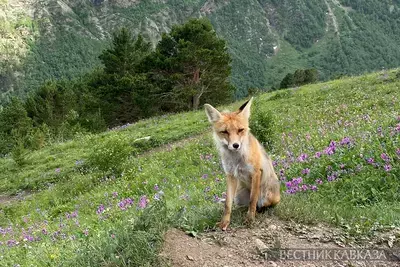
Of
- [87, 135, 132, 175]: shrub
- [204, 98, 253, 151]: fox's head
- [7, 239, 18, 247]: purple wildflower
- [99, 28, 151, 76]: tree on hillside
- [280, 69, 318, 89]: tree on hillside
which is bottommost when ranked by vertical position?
[280, 69, 318, 89]: tree on hillside

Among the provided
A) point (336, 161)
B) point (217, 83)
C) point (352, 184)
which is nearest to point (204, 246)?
point (352, 184)

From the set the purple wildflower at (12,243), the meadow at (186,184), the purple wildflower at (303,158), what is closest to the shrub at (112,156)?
the meadow at (186,184)

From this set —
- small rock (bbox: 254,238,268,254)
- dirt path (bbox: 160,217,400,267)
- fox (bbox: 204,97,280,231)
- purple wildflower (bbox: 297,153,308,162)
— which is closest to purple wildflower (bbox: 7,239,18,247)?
dirt path (bbox: 160,217,400,267)

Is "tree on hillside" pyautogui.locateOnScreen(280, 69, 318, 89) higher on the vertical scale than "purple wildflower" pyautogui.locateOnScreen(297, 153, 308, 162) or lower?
lower

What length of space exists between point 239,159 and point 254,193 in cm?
53

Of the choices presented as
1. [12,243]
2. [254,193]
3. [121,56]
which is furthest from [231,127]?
[121,56]

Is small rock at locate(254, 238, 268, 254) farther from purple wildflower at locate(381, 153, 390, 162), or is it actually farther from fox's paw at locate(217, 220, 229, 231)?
purple wildflower at locate(381, 153, 390, 162)

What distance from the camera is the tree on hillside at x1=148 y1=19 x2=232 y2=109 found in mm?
34844

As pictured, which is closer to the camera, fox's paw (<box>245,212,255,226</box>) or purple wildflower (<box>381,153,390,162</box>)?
fox's paw (<box>245,212,255,226</box>)

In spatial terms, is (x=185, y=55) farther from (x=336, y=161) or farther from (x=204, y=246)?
(x=204, y=246)

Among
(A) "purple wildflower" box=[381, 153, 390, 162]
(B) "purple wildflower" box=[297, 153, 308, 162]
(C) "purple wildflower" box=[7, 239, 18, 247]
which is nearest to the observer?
(A) "purple wildflower" box=[381, 153, 390, 162]

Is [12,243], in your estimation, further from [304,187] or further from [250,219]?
[304,187]

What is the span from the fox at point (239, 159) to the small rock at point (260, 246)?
49 centimetres

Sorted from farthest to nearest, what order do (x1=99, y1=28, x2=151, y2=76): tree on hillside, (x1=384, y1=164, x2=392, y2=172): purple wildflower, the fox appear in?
1. (x1=99, y1=28, x2=151, y2=76): tree on hillside
2. (x1=384, y1=164, x2=392, y2=172): purple wildflower
3. the fox
